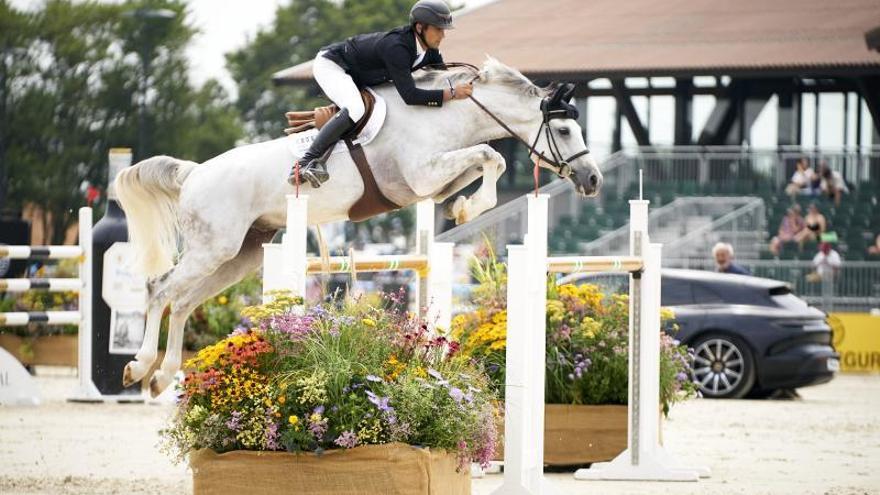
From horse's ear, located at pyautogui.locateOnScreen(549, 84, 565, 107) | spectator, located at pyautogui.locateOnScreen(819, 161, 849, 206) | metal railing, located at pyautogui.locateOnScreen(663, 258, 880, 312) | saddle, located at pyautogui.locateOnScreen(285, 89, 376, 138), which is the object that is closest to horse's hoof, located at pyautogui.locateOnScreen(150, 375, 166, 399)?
saddle, located at pyautogui.locateOnScreen(285, 89, 376, 138)

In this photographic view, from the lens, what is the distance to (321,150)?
27.5ft

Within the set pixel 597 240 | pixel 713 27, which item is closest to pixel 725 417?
pixel 597 240

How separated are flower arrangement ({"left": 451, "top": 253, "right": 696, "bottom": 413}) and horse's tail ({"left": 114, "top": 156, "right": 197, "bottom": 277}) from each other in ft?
5.62

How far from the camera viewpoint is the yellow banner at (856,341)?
2000cm

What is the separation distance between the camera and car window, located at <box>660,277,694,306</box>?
16188 mm

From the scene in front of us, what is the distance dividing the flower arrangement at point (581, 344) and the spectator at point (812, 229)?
595 inches

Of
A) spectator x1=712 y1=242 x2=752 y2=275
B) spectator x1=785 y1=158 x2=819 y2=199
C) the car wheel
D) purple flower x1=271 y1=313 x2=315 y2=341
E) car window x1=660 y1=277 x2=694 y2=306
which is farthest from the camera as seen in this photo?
spectator x1=785 y1=158 x2=819 y2=199

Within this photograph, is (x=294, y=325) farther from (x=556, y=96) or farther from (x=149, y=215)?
(x=149, y=215)

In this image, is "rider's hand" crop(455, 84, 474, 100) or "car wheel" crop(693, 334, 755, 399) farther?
"car wheel" crop(693, 334, 755, 399)

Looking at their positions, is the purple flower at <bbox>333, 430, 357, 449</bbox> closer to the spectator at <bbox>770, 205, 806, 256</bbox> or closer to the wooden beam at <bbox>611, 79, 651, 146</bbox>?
the spectator at <bbox>770, 205, 806, 256</bbox>

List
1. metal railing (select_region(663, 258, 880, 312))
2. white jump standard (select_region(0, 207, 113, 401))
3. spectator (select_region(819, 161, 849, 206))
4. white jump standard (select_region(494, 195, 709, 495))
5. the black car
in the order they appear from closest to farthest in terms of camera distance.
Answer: white jump standard (select_region(494, 195, 709, 495)) < white jump standard (select_region(0, 207, 113, 401)) < the black car < metal railing (select_region(663, 258, 880, 312)) < spectator (select_region(819, 161, 849, 206))

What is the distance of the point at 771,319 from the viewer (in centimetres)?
1570

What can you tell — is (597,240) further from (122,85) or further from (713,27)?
(122,85)

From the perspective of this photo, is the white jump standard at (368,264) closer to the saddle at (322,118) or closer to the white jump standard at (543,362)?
the white jump standard at (543,362)
